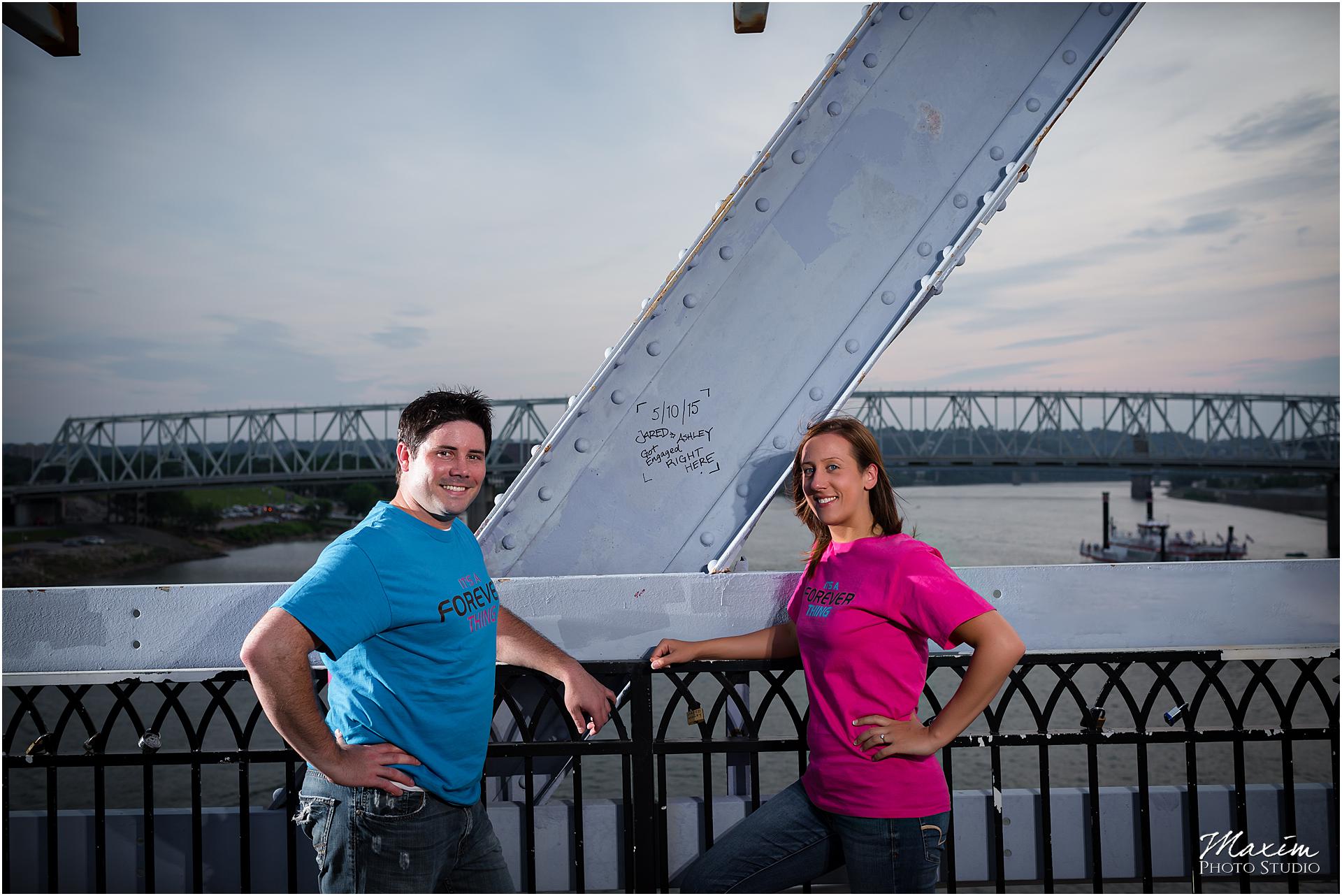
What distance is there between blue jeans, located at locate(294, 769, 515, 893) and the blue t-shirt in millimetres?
85

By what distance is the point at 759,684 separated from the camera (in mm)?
34719

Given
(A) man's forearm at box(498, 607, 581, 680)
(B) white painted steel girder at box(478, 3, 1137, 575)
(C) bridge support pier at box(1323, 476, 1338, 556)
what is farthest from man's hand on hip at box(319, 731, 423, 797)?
(C) bridge support pier at box(1323, 476, 1338, 556)

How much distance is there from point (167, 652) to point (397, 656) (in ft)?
3.81

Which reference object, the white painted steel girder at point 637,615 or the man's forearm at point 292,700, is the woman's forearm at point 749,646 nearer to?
the white painted steel girder at point 637,615

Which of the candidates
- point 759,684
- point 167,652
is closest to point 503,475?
point 759,684

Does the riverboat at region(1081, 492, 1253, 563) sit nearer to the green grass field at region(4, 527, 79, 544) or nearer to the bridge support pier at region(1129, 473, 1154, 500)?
the bridge support pier at region(1129, 473, 1154, 500)

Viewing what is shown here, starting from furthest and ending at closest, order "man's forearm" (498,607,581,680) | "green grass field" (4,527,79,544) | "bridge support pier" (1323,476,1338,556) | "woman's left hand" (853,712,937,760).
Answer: "green grass field" (4,527,79,544)
"bridge support pier" (1323,476,1338,556)
"man's forearm" (498,607,581,680)
"woman's left hand" (853,712,937,760)

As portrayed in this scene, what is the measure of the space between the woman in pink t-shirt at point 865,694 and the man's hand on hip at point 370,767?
993 mm

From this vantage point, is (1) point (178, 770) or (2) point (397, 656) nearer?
(2) point (397, 656)

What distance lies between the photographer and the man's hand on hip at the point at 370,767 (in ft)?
6.76

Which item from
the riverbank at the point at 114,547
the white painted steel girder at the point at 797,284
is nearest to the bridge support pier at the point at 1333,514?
the white painted steel girder at the point at 797,284

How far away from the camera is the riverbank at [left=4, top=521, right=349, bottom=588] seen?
223ft

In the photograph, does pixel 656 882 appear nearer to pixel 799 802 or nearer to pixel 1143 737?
pixel 799 802

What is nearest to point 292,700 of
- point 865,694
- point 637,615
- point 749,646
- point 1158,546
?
point 637,615
